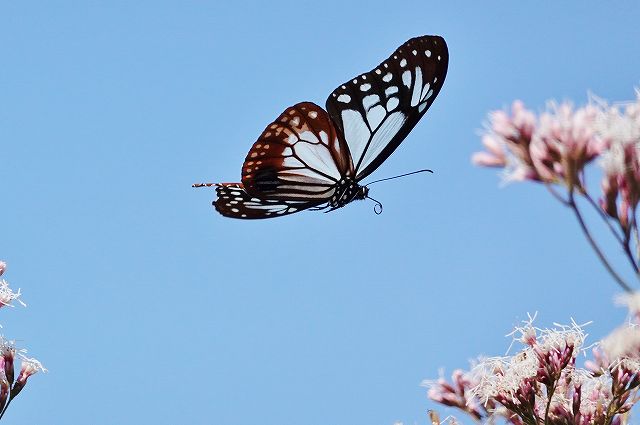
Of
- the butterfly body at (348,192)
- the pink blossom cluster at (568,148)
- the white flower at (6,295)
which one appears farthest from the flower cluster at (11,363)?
the pink blossom cluster at (568,148)

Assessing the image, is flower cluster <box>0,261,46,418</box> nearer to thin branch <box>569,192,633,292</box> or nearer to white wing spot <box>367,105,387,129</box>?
white wing spot <box>367,105,387,129</box>

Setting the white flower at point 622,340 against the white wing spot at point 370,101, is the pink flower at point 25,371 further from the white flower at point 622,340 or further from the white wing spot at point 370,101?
the white flower at point 622,340

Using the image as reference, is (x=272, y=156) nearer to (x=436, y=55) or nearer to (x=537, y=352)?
(x=436, y=55)

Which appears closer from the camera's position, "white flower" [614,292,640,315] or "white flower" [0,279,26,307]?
"white flower" [614,292,640,315]

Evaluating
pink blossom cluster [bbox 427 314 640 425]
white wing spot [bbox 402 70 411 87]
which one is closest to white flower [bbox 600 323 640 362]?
pink blossom cluster [bbox 427 314 640 425]

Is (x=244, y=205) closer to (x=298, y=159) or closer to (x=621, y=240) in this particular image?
(x=298, y=159)
